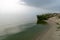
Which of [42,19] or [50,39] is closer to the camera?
[50,39]

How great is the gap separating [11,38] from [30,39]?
299cm

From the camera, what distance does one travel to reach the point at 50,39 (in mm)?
21500

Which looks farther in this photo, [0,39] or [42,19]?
[42,19]

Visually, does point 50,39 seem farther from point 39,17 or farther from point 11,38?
point 39,17

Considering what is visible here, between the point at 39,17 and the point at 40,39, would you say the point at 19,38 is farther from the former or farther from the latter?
the point at 39,17

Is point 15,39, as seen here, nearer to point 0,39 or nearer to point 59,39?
point 0,39

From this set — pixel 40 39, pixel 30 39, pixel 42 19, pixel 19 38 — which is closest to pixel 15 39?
pixel 19 38

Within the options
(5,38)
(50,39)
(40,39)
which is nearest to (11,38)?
(5,38)

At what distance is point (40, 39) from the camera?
71.5 feet

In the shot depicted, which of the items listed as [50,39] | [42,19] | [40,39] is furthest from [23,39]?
[42,19]

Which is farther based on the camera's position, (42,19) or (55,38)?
(42,19)

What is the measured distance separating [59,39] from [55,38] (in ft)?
2.84

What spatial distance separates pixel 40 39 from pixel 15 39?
372 cm

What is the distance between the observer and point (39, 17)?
52.6 m
